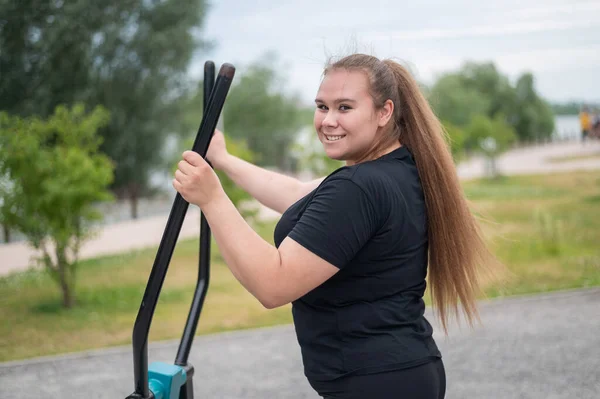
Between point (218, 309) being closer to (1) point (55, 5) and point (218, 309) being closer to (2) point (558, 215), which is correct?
(2) point (558, 215)

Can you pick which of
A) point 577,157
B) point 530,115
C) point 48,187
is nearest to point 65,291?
point 48,187

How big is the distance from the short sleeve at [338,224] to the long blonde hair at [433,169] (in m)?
0.21

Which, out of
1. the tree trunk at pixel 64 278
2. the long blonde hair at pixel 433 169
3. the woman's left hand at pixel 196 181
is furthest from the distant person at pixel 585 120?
the woman's left hand at pixel 196 181

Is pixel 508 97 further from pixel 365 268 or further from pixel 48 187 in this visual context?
pixel 365 268

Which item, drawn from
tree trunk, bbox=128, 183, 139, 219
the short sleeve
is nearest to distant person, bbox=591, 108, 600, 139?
tree trunk, bbox=128, 183, 139, 219

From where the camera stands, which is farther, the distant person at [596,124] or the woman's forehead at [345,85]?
the distant person at [596,124]

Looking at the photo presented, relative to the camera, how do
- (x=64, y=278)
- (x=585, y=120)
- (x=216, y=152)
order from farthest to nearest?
(x=585, y=120)
(x=64, y=278)
(x=216, y=152)

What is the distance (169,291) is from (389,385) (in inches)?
206

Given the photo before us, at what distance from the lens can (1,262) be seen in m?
7.47

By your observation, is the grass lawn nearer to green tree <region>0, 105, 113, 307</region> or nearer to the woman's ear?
green tree <region>0, 105, 113, 307</region>

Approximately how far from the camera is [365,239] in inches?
49.3

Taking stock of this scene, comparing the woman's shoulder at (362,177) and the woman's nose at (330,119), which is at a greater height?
the woman's nose at (330,119)

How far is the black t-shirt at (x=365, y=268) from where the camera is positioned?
1.23 m

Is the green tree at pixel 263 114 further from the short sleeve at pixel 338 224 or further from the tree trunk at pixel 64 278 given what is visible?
the short sleeve at pixel 338 224
